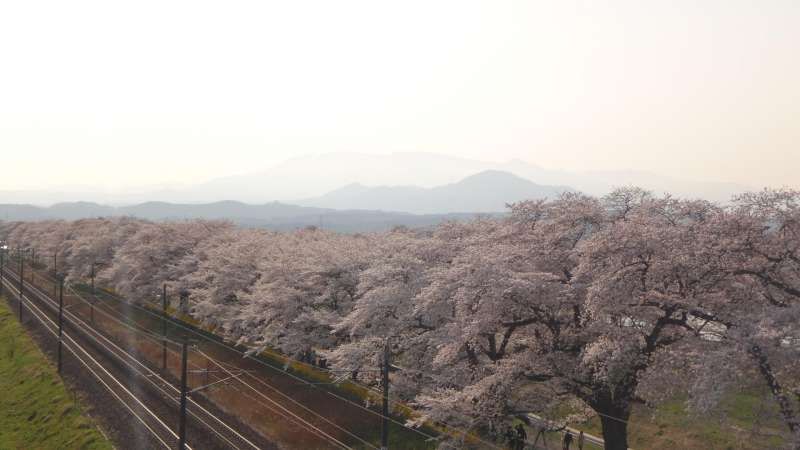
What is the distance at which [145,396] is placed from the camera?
134 feet

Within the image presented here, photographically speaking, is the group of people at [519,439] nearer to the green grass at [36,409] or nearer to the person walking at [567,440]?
the person walking at [567,440]

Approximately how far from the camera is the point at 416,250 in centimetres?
3503

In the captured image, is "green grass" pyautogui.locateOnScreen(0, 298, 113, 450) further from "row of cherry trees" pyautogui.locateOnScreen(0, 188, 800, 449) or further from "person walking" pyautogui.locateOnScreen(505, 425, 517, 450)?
"person walking" pyautogui.locateOnScreen(505, 425, 517, 450)

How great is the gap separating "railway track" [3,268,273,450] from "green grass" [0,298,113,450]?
2653 millimetres

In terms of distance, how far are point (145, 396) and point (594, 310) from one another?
117 feet

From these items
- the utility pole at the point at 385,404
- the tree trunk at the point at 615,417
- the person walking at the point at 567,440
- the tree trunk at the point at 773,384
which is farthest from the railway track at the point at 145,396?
the tree trunk at the point at 773,384

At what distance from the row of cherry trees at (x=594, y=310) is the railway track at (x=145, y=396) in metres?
7.42

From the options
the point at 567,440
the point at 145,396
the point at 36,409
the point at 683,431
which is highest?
the point at 567,440

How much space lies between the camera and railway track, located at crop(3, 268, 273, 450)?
33.1m

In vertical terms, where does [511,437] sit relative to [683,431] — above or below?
above

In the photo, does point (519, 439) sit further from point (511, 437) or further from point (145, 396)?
point (145, 396)

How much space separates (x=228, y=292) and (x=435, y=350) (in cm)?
2974

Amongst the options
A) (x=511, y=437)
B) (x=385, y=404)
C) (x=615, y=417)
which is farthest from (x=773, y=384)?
(x=385, y=404)

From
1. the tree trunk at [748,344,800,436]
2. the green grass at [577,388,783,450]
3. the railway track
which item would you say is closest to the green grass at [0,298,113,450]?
the railway track
